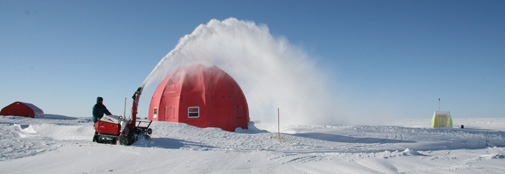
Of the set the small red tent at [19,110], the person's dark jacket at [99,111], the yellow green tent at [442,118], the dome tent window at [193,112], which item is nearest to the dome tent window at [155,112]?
the dome tent window at [193,112]

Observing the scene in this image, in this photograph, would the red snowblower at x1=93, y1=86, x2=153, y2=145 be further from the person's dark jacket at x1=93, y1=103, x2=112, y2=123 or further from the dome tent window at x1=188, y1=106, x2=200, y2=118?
the dome tent window at x1=188, y1=106, x2=200, y2=118

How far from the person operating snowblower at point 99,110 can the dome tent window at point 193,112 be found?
6.99 metres

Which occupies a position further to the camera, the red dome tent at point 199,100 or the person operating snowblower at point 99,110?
the red dome tent at point 199,100

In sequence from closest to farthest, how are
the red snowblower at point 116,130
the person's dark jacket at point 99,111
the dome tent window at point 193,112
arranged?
the red snowblower at point 116,130, the person's dark jacket at point 99,111, the dome tent window at point 193,112

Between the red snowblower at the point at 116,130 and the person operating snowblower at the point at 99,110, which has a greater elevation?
the person operating snowblower at the point at 99,110

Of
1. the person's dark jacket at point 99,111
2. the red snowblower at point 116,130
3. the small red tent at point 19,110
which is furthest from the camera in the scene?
the small red tent at point 19,110

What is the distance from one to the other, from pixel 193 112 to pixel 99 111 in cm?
733

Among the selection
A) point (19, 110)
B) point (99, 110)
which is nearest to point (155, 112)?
point (99, 110)

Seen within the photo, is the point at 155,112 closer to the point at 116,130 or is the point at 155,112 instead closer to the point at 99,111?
the point at 99,111

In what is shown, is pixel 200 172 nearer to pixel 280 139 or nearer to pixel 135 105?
pixel 135 105

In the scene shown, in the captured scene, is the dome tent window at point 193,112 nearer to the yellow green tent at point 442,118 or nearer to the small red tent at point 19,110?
the yellow green tent at point 442,118

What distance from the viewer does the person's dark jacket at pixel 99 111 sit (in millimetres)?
12047

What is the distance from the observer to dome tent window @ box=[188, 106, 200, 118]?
19031 millimetres

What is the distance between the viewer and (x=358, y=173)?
20.4 feet
